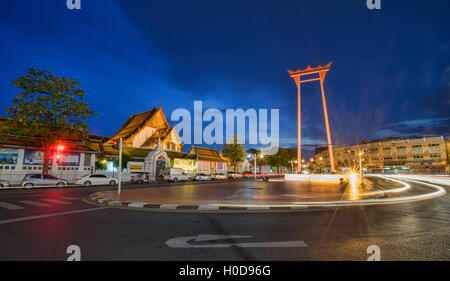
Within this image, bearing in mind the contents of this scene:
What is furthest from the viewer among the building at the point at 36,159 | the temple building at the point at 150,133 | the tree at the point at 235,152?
the tree at the point at 235,152

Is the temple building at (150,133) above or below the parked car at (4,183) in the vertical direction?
above

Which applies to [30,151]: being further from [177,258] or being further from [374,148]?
[374,148]

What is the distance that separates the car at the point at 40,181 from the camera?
2122 centimetres

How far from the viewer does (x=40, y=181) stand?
2192 centimetres

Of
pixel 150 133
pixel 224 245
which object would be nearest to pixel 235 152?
pixel 150 133

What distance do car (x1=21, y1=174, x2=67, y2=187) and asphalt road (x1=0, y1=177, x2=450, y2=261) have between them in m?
17.1

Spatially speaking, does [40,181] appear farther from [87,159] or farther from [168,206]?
[168,206]

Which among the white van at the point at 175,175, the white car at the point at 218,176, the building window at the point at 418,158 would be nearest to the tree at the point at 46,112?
the white van at the point at 175,175

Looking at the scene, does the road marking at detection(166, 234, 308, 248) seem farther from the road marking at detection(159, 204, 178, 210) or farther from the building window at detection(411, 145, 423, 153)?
the building window at detection(411, 145, 423, 153)

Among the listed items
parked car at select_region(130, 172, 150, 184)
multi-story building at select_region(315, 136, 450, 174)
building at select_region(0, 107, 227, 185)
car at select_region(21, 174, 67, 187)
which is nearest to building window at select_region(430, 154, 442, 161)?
multi-story building at select_region(315, 136, 450, 174)

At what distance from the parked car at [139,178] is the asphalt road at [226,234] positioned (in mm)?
22866

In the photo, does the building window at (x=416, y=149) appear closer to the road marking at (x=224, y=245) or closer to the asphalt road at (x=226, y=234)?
the asphalt road at (x=226, y=234)
